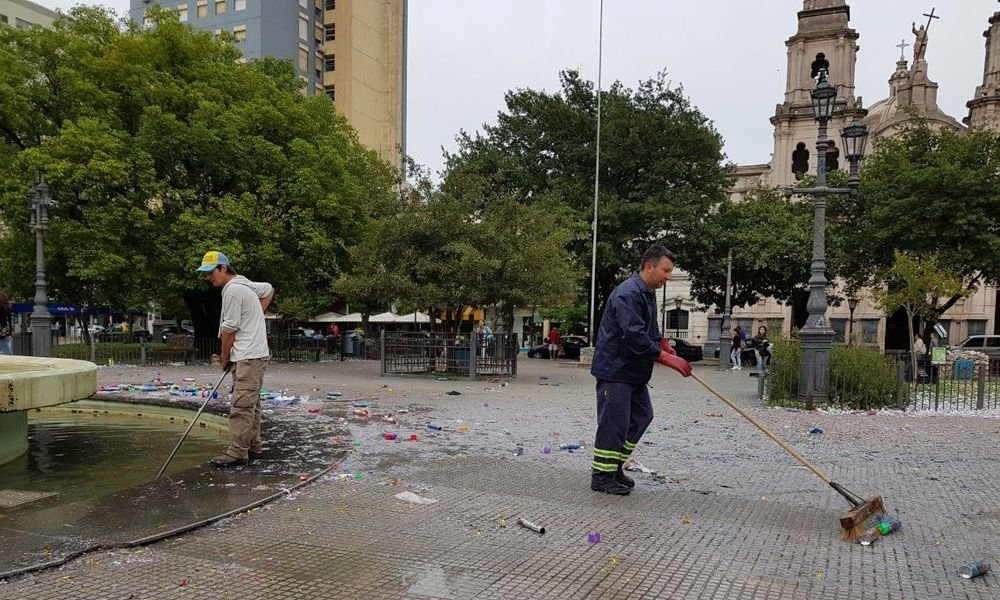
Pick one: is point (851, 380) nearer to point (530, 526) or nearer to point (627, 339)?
point (627, 339)

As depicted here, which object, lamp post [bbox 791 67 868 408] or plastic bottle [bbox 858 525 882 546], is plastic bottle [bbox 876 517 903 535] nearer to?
plastic bottle [bbox 858 525 882 546]

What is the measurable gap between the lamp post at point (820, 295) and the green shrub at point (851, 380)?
0.84 ft

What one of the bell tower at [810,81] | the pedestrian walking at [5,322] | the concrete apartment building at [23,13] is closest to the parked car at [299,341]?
the pedestrian walking at [5,322]

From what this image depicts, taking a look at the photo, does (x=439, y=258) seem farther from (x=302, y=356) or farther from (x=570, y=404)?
(x=302, y=356)

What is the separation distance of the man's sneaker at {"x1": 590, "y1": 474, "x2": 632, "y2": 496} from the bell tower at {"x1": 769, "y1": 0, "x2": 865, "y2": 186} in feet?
146

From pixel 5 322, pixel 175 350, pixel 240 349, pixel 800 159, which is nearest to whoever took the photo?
pixel 240 349

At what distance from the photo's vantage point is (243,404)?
233 inches

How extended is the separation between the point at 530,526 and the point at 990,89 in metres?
53.6

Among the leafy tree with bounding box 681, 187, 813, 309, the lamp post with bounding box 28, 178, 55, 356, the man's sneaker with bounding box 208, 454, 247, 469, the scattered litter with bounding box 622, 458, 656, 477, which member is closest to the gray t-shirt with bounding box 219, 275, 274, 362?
the man's sneaker with bounding box 208, 454, 247, 469

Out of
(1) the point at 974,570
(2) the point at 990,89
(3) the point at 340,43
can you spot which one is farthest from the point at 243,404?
(2) the point at 990,89

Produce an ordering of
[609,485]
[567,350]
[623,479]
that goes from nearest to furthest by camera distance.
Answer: [609,485] < [623,479] < [567,350]

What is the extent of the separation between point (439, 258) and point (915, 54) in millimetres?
47397

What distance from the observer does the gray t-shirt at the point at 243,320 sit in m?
5.92

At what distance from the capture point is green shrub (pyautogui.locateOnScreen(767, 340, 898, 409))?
11.8 meters
